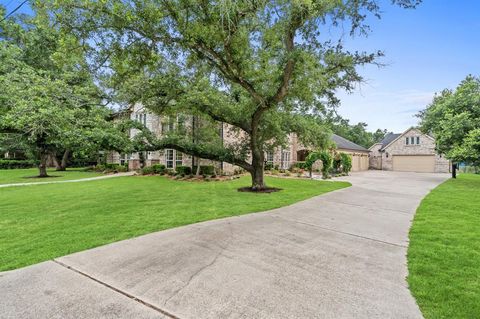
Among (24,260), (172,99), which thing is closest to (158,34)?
(172,99)

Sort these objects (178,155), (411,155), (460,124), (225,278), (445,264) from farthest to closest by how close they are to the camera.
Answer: (411,155)
(178,155)
(460,124)
(445,264)
(225,278)

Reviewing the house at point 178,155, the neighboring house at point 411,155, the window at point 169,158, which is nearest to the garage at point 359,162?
the house at point 178,155

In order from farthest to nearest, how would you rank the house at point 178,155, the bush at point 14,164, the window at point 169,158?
the bush at point 14,164, the window at point 169,158, the house at point 178,155

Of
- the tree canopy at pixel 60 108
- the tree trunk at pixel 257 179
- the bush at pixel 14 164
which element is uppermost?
the tree canopy at pixel 60 108

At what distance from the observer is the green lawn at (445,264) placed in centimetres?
299

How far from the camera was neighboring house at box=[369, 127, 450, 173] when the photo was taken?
3192 cm

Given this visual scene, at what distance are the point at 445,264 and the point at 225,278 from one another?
133 inches

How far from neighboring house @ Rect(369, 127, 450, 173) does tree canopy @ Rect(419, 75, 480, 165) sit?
12.3 metres

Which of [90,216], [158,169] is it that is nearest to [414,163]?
[158,169]

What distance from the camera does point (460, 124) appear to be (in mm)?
17438

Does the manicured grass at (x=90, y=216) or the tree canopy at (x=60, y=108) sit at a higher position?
the tree canopy at (x=60, y=108)

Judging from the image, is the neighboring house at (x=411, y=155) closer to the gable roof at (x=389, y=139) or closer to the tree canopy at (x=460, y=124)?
the gable roof at (x=389, y=139)

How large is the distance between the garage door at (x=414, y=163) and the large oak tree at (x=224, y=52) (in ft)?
89.2

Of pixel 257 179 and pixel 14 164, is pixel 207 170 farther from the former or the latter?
pixel 14 164
